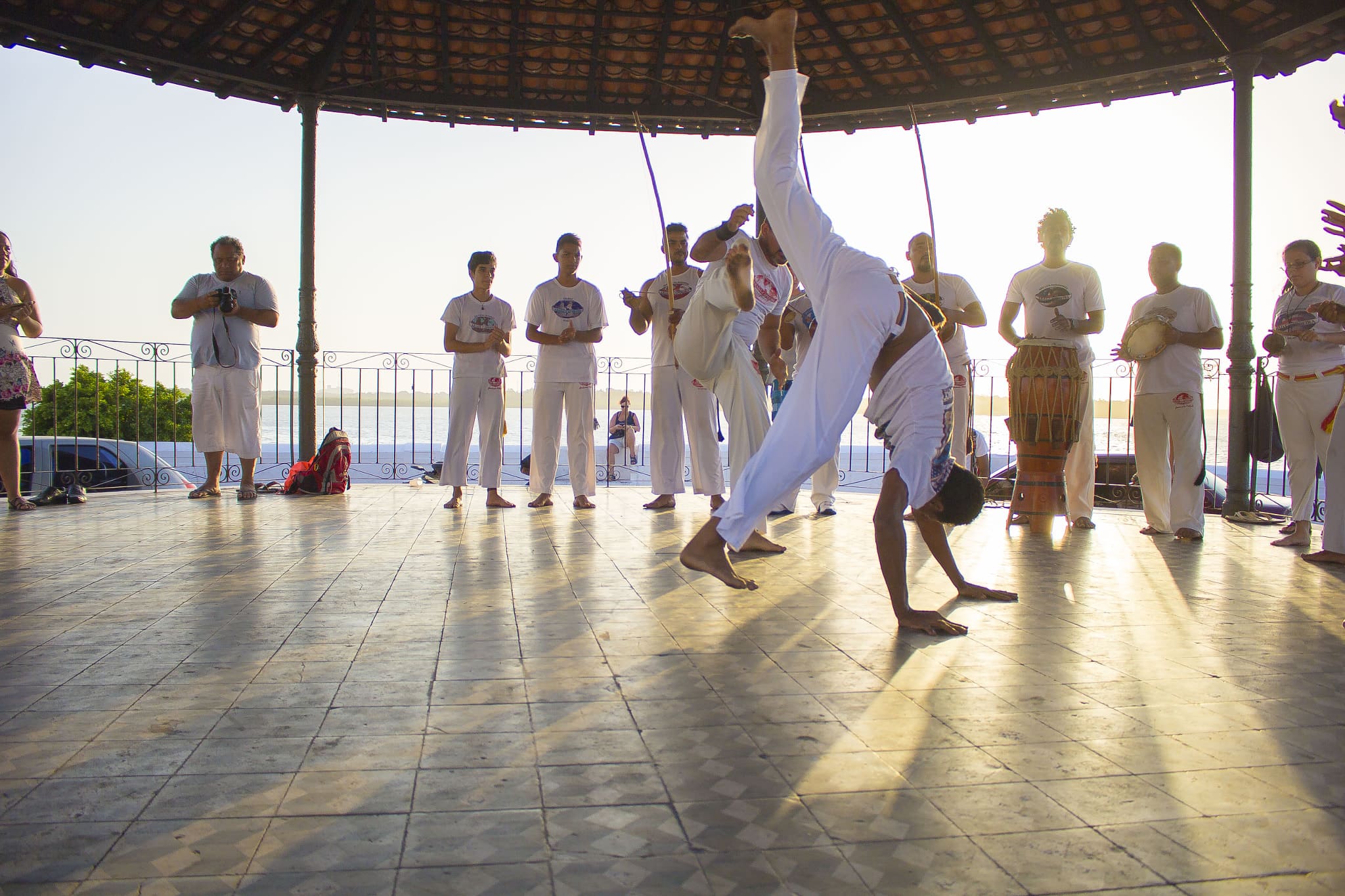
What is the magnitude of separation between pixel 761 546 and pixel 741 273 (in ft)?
5.13

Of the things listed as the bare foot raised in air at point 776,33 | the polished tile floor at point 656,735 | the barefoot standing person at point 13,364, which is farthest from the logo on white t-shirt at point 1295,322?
the barefoot standing person at point 13,364

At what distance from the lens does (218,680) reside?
2684 millimetres

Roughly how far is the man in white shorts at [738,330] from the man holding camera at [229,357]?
13.5ft

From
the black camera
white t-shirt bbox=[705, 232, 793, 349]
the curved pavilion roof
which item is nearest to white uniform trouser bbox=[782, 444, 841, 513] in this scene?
white t-shirt bbox=[705, 232, 793, 349]

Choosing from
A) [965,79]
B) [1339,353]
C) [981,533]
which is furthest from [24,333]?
[1339,353]

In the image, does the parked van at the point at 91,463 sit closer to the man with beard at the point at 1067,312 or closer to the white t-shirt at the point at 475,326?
the white t-shirt at the point at 475,326

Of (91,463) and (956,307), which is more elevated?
(956,307)

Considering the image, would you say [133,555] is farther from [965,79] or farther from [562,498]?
[965,79]

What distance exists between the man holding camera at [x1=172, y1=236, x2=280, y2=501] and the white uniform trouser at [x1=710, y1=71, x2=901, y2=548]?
5460 mm

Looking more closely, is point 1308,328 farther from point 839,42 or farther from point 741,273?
point 839,42

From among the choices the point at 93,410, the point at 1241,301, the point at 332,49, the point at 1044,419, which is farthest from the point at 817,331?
the point at 93,410

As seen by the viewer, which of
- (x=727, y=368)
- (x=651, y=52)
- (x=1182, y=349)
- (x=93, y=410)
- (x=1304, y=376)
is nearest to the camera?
(x=727, y=368)

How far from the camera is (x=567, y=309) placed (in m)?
7.59

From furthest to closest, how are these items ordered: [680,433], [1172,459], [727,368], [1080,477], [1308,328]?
[680,433] → [1080,477] → [1172,459] → [1308,328] → [727,368]
